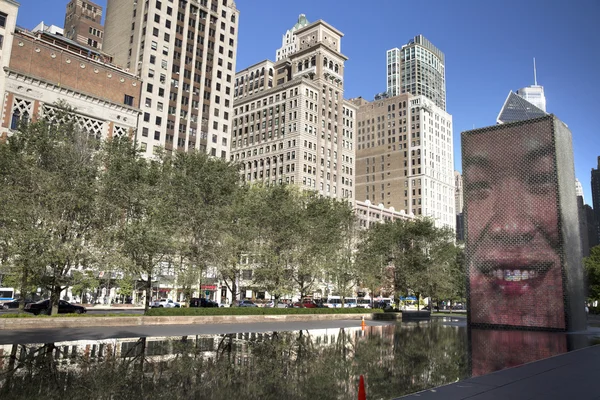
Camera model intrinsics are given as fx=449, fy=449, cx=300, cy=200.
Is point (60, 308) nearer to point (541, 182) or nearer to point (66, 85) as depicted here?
point (66, 85)

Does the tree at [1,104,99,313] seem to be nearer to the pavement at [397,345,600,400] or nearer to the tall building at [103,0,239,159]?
the pavement at [397,345,600,400]

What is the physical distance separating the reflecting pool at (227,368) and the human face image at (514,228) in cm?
1299

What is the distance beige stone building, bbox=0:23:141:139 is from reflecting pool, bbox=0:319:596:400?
4734 centimetres

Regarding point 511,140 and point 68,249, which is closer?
point 68,249

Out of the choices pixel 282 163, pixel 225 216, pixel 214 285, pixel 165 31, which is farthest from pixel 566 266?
pixel 282 163

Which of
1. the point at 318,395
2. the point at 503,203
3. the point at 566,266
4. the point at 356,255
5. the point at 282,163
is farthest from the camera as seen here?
the point at 282,163

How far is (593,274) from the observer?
79.4 metres

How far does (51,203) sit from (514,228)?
35.3 meters

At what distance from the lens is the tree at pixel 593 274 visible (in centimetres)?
7794

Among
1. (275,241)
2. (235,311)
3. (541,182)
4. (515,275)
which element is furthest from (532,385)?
(275,241)

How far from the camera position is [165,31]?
92.8 metres

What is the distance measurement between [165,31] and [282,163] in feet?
149

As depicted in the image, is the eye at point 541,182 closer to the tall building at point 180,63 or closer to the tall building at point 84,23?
the tall building at point 180,63

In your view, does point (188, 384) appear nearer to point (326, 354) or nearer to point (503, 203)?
point (326, 354)
